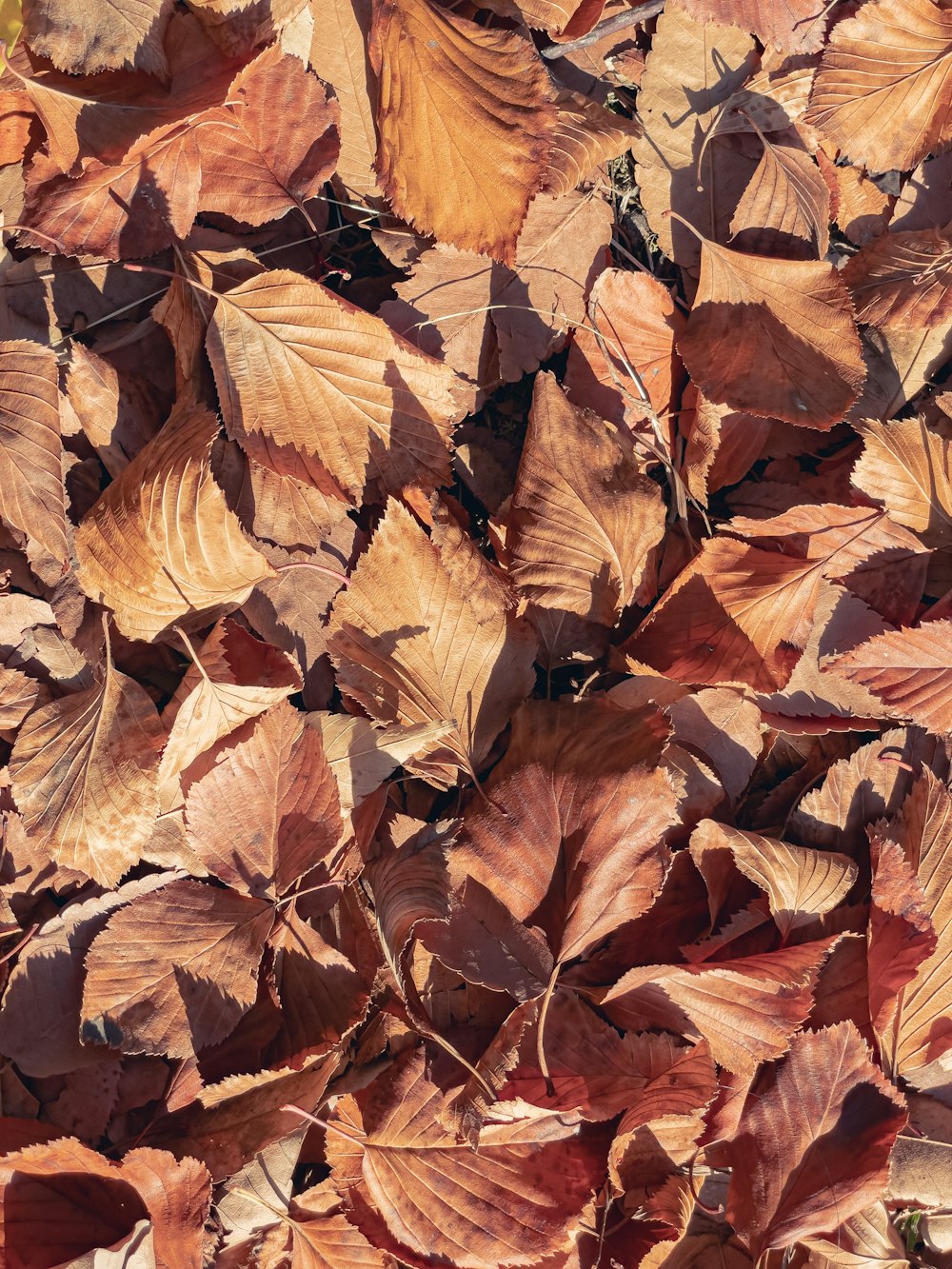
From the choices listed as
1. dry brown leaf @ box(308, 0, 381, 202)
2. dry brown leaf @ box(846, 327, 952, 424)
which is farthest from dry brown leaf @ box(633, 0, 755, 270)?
dry brown leaf @ box(308, 0, 381, 202)

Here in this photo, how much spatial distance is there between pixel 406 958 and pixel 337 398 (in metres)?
0.87

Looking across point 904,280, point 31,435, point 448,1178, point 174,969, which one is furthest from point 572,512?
point 448,1178

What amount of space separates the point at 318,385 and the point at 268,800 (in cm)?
64

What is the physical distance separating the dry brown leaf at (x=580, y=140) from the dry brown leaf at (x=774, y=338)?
0.21m

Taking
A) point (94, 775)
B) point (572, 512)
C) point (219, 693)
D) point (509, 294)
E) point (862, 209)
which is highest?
point (862, 209)

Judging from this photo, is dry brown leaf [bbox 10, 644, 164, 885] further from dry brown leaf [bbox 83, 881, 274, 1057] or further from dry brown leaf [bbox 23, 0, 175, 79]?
dry brown leaf [bbox 23, 0, 175, 79]

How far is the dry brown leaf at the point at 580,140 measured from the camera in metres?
1.48

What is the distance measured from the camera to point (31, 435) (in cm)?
145

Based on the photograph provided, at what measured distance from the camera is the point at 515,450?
161cm

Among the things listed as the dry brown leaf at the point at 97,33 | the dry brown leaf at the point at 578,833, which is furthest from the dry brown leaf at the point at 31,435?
the dry brown leaf at the point at 578,833

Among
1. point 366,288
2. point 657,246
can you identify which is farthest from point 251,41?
point 657,246

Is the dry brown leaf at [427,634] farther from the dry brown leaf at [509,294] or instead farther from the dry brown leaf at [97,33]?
the dry brown leaf at [97,33]

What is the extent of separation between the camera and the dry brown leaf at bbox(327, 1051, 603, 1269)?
4.79 ft

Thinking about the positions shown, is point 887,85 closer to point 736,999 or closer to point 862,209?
point 862,209
